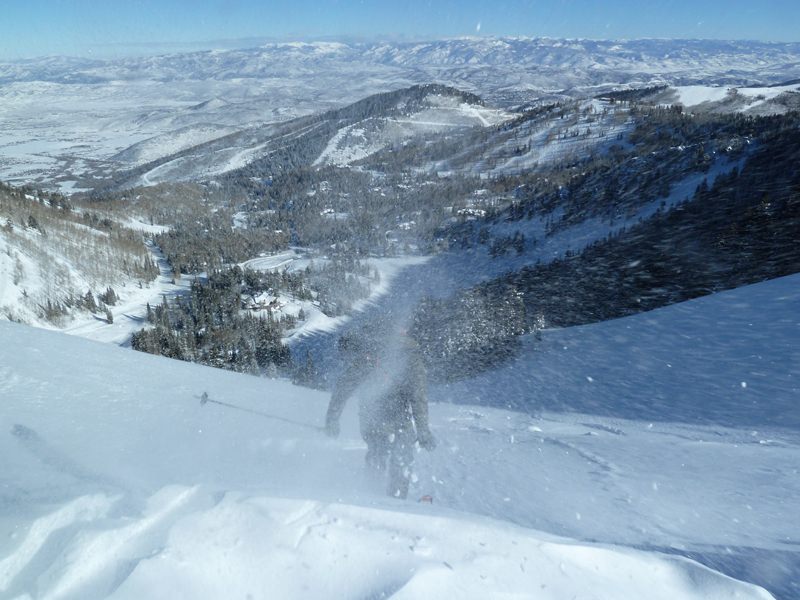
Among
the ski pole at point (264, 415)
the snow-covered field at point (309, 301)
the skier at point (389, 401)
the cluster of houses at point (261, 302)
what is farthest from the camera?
the cluster of houses at point (261, 302)

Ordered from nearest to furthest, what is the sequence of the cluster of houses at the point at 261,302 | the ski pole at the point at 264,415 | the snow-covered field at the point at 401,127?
1. the ski pole at the point at 264,415
2. the cluster of houses at the point at 261,302
3. the snow-covered field at the point at 401,127

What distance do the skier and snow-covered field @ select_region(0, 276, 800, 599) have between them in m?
0.28

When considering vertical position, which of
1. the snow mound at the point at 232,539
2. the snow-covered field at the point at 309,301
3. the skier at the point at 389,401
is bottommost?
the snow-covered field at the point at 309,301

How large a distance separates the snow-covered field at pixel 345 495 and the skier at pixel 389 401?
0.28 metres

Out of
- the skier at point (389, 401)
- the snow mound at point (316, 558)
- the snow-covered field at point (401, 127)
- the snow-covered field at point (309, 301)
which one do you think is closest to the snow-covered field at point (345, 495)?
the snow mound at point (316, 558)

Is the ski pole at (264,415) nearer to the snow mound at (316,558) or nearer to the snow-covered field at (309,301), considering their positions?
the snow mound at (316,558)

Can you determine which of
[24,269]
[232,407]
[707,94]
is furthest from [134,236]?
[707,94]

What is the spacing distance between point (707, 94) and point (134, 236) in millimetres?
77997

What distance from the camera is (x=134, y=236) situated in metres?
27.2

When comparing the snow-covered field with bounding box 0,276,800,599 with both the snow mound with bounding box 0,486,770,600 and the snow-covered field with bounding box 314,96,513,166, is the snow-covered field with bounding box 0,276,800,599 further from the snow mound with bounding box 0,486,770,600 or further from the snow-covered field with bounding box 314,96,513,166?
the snow-covered field with bounding box 314,96,513,166

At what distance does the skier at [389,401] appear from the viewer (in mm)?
3670

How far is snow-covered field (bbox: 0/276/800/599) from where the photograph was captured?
5.65 ft

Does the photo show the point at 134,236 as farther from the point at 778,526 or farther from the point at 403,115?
the point at 403,115

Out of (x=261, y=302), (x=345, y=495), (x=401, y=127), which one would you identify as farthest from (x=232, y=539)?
(x=401, y=127)
